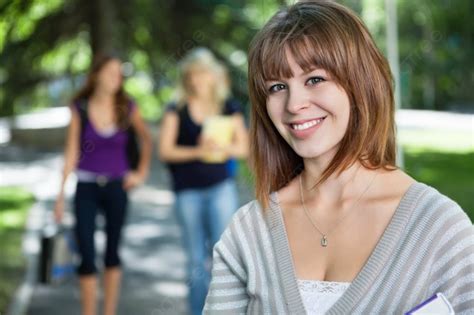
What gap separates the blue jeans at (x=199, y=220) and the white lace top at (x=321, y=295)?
13.8 feet

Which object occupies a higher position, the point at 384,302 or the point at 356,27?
the point at 356,27

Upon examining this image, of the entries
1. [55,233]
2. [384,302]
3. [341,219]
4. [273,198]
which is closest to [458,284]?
[384,302]

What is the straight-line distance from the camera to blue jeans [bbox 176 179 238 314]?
6320mm

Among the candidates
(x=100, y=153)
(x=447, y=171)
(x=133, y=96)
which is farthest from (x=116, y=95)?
(x=447, y=171)

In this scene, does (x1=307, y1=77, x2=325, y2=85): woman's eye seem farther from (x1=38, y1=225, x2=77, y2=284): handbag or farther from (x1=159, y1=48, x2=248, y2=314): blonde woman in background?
(x1=38, y1=225, x2=77, y2=284): handbag

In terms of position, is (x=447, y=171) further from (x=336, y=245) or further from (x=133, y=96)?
(x=336, y=245)

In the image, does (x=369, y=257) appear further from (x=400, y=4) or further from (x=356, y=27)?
(x=400, y=4)

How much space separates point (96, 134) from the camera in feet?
21.7

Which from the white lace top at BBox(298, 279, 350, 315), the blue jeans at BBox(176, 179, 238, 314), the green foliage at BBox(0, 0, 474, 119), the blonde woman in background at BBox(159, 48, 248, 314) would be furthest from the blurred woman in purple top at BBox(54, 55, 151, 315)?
the green foliage at BBox(0, 0, 474, 119)

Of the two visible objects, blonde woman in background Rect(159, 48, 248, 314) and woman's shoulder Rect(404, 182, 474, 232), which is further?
blonde woman in background Rect(159, 48, 248, 314)

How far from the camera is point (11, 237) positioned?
1141cm

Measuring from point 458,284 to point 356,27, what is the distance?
2.07ft

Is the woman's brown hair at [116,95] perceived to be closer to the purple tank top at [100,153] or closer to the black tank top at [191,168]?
the purple tank top at [100,153]

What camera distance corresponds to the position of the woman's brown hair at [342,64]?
208 centimetres
